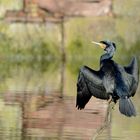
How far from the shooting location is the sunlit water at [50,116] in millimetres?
10086

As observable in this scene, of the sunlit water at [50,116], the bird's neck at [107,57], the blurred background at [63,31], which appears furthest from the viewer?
the blurred background at [63,31]

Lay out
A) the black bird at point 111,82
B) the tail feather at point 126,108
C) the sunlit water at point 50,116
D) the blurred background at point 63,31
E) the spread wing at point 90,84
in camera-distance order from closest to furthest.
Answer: the tail feather at point 126,108 < the black bird at point 111,82 < the spread wing at point 90,84 < the sunlit water at point 50,116 < the blurred background at point 63,31

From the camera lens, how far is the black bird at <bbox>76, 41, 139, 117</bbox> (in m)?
9.25

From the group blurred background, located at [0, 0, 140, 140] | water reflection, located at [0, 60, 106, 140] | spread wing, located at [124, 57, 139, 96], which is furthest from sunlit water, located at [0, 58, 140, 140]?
blurred background, located at [0, 0, 140, 140]

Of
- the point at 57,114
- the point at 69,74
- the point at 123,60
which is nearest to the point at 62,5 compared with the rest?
the point at 123,60

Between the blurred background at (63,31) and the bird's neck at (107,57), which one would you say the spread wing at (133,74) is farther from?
the blurred background at (63,31)

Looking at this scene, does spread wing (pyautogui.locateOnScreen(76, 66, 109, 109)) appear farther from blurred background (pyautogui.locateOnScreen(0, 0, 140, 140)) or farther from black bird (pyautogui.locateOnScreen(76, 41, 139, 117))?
blurred background (pyautogui.locateOnScreen(0, 0, 140, 140))

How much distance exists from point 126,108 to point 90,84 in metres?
0.64

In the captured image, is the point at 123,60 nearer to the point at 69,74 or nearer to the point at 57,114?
the point at 69,74

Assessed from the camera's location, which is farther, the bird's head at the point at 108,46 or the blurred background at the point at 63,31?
the blurred background at the point at 63,31

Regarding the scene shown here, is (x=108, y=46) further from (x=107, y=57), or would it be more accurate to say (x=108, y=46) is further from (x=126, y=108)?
(x=126, y=108)

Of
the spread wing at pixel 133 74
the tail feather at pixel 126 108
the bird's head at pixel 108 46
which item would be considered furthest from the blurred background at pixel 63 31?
the tail feather at pixel 126 108

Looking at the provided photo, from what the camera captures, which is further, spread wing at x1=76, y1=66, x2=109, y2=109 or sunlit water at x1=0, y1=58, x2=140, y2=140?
sunlit water at x1=0, y1=58, x2=140, y2=140

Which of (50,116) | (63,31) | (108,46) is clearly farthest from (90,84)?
(63,31)
